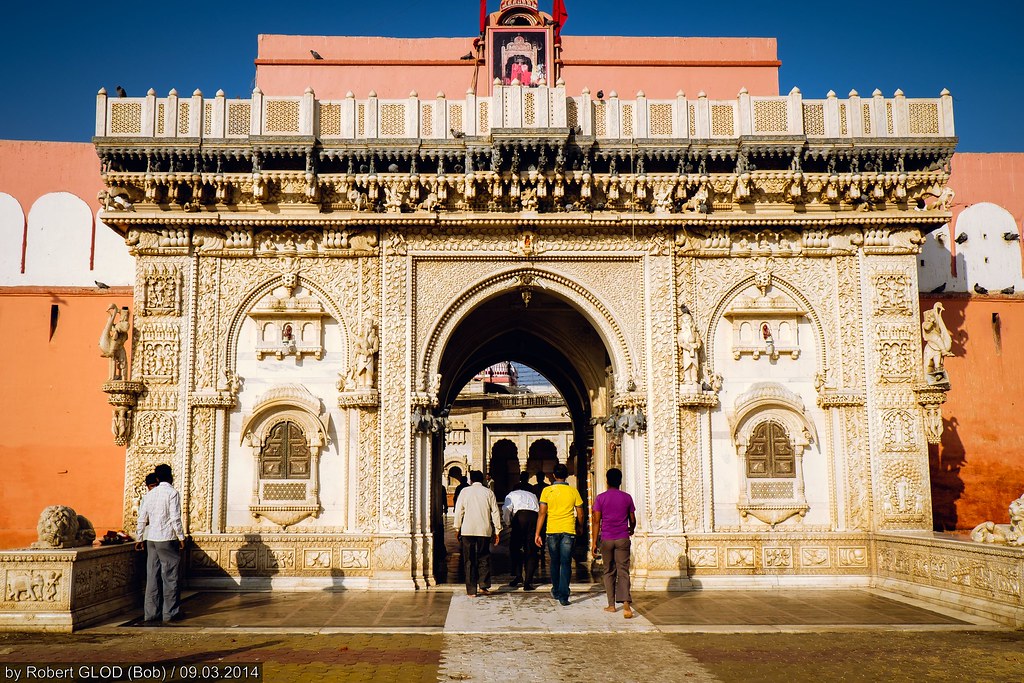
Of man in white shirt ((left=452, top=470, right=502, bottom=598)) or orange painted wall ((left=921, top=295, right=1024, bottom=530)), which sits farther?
orange painted wall ((left=921, top=295, right=1024, bottom=530))

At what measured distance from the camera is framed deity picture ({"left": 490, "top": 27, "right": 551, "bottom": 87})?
13.7 m

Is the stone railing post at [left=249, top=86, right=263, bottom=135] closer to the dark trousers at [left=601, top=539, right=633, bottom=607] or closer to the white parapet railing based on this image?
the white parapet railing

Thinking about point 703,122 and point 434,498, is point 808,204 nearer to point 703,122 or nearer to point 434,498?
point 703,122

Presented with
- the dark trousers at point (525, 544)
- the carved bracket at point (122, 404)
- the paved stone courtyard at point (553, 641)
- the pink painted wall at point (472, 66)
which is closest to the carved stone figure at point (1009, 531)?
the paved stone courtyard at point (553, 641)

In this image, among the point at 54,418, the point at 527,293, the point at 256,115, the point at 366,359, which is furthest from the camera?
the point at 54,418

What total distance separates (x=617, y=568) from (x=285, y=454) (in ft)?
15.3

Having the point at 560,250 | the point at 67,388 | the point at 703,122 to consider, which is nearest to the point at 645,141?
the point at 703,122

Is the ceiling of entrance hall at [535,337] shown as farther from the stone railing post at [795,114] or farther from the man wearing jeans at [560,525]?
the man wearing jeans at [560,525]

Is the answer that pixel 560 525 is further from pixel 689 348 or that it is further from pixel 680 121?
pixel 680 121

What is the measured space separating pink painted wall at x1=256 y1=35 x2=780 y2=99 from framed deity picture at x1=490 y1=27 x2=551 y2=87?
30 centimetres

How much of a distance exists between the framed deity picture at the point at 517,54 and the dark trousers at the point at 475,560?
7227 millimetres

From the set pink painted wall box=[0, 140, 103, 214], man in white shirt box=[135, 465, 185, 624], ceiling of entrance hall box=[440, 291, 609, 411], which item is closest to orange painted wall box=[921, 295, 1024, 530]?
ceiling of entrance hall box=[440, 291, 609, 411]

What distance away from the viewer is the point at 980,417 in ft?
43.2

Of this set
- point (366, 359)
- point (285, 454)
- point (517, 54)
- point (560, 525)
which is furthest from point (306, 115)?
point (560, 525)
